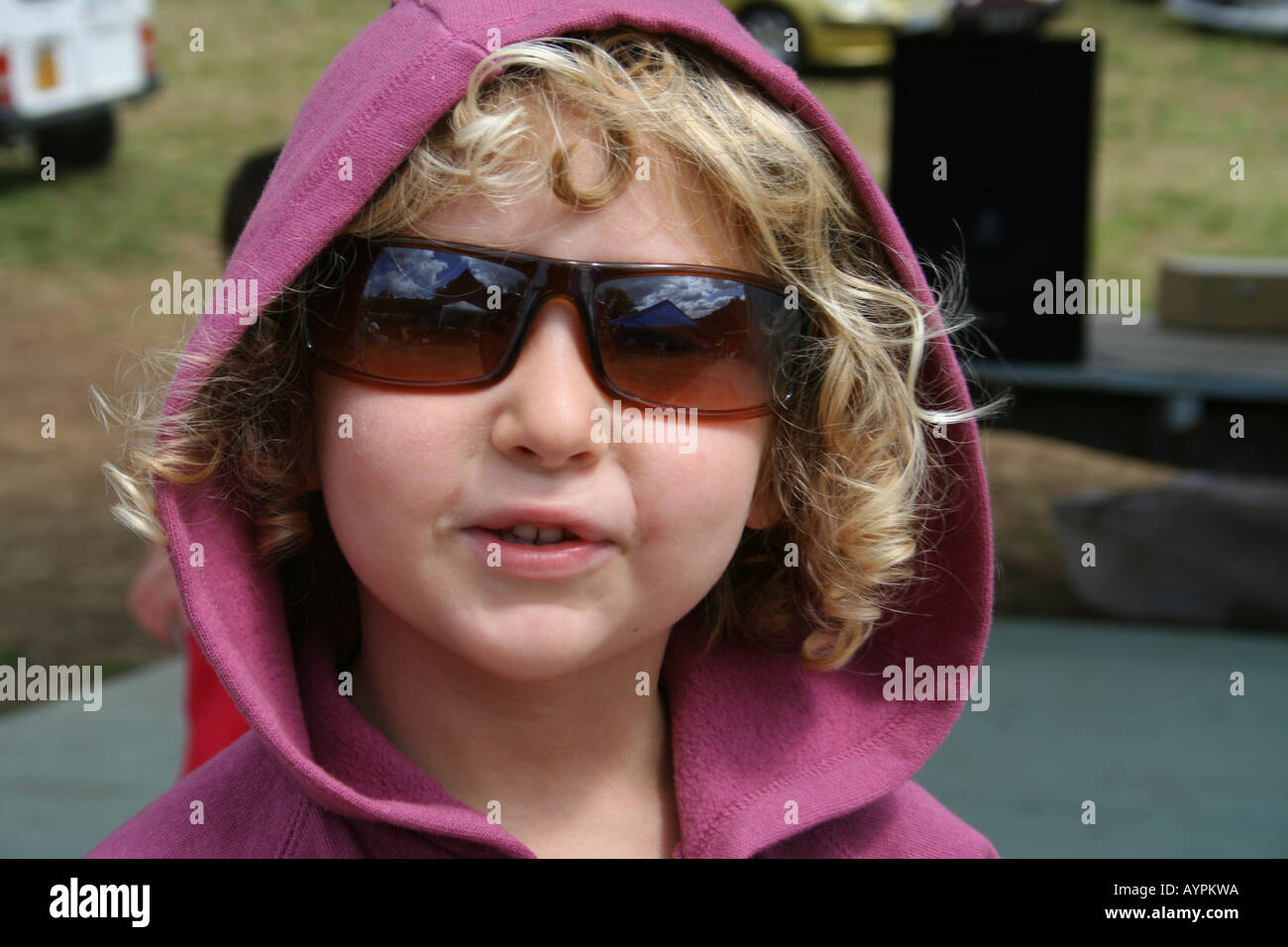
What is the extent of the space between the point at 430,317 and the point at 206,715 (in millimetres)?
1296

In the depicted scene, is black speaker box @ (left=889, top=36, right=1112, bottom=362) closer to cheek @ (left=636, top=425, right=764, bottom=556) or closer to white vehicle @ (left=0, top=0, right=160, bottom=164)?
cheek @ (left=636, top=425, right=764, bottom=556)

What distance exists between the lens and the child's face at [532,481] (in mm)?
1174

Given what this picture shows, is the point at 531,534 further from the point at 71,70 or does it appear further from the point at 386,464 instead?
the point at 71,70

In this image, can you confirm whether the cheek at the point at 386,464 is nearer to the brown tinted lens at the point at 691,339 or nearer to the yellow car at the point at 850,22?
A: the brown tinted lens at the point at 691,339

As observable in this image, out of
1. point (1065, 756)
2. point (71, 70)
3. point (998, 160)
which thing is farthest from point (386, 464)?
point (71, 70)

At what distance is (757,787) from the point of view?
4.65 feet

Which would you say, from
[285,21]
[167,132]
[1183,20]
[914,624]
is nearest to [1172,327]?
[914,624]

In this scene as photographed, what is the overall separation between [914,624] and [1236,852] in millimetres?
2177

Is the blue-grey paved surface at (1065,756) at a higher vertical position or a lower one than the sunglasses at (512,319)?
lower

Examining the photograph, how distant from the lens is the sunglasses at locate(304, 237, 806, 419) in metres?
1.18

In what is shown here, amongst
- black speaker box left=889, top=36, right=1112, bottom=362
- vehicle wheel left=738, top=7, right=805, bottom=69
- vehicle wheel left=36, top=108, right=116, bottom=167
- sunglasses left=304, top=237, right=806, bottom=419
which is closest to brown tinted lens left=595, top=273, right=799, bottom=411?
sunglasses left=304, top=237, right=806, bottom=419

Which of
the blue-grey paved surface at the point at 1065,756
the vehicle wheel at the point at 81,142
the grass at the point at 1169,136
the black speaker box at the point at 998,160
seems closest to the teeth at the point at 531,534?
the blue-grey paved surface at the point at 1065,756

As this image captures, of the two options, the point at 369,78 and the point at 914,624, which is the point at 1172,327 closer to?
the point at 914,624

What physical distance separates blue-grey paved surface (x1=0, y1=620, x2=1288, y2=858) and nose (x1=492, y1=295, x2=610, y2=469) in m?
2.42
